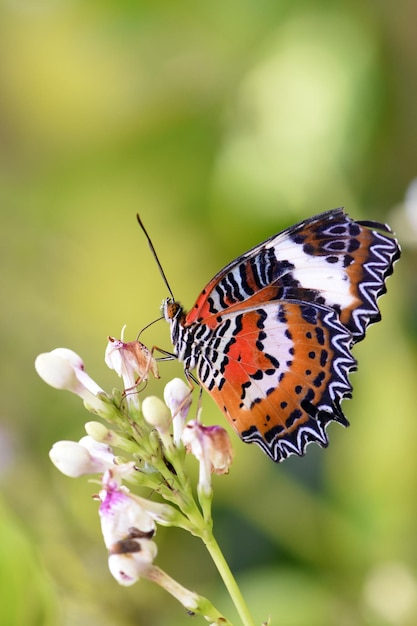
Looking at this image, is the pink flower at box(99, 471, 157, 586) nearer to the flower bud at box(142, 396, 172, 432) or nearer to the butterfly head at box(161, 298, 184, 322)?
the flower bud at box(142, 396, 172, 432)

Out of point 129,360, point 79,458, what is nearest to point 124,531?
point 79,458

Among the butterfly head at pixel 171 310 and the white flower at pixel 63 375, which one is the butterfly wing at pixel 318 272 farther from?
the white flower at pixel 63 375

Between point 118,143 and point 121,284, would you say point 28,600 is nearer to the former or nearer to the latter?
point 121,284

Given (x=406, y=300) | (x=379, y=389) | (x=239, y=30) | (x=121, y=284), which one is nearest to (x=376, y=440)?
(x=379, y=389)

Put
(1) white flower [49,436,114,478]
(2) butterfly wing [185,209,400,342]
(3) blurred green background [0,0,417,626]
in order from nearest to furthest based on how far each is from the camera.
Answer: (1) white flower [49,436,114,478], (2) butterfly wing [185,209,400,342], (3) blurred green background [0,0,417,626]

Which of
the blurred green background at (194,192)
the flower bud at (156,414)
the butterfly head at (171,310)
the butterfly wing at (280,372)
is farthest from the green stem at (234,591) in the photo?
the blurred green background at (194,192)

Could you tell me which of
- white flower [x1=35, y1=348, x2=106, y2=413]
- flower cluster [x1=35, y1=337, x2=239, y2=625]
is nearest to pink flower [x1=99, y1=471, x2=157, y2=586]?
flower cluster [x1=35, y1=337, x2=239, y2=625]
